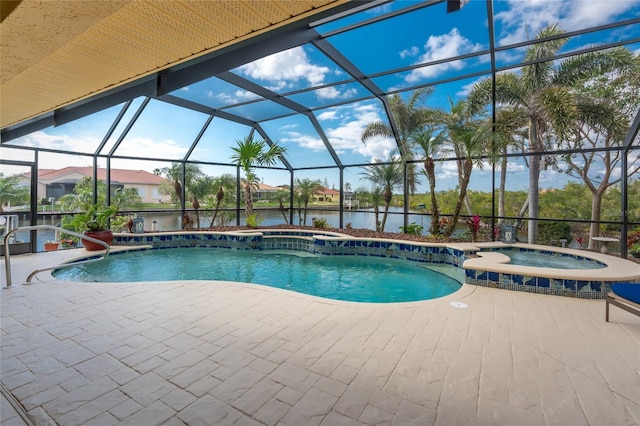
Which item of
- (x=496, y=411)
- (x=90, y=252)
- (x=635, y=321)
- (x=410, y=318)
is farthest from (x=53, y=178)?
(x=635, y=321)

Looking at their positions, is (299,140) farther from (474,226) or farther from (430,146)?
(474,226)

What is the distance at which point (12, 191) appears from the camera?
24.4 ft

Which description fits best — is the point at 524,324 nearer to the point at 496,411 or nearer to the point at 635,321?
the point at 635,321

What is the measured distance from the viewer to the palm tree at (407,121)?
418 inches

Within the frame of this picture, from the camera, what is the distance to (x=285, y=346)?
2.78 meters

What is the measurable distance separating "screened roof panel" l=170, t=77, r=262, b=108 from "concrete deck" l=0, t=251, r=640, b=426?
6.12 meters

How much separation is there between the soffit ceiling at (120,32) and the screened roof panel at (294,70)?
4.54 m

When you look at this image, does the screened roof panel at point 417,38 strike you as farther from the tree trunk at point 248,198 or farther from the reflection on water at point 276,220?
the tree trunk at point 248,198

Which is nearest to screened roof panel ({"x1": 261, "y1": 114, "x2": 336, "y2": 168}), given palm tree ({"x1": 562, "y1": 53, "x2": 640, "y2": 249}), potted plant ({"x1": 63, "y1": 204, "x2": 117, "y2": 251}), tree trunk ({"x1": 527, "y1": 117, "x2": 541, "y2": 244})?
potted plant ({"x1": 63, "y1": 204, "x2": 117, "y2": 251})

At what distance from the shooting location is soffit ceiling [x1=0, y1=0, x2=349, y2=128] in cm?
169

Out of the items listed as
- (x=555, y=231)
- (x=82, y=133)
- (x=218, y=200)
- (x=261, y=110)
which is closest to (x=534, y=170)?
(x=555, y=231)

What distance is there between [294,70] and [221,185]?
22.1 ft

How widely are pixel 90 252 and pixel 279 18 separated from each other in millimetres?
8079

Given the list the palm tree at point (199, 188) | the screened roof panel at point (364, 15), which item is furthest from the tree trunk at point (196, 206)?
the screened roof panel at point (364, 15)
